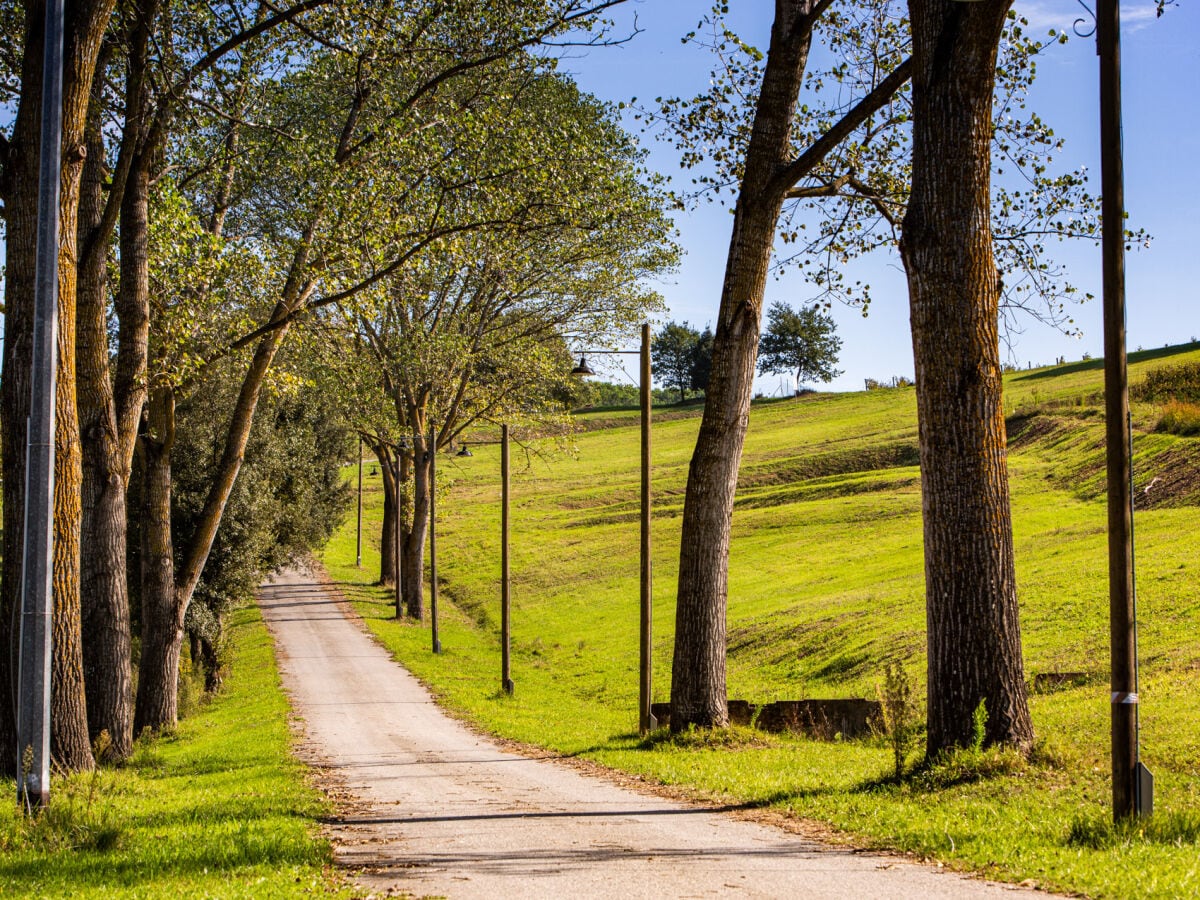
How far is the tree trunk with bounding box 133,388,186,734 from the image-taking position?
1970cm

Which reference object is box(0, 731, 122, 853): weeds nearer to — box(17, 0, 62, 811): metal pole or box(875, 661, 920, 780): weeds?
box(17, 0, 62, 811): metal pole

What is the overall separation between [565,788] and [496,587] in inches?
1490

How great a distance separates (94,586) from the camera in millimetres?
16656

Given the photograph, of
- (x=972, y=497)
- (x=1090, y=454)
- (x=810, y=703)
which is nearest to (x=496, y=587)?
(x=1090, y=454)

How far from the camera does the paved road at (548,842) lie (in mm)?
7285

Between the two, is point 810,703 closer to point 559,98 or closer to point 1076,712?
point 1076,712

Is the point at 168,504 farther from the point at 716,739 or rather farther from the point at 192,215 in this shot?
the point at 716,739

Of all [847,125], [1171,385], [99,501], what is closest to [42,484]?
[99,501]

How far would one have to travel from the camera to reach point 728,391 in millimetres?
15625

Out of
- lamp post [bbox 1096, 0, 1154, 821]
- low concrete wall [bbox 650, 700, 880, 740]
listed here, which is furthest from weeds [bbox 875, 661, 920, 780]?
low concrete wall [bbox 650, 700, 880, 740]

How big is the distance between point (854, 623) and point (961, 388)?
2096 cm

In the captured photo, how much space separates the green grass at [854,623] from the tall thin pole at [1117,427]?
615mm

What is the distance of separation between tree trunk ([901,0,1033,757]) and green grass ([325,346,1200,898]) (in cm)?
86

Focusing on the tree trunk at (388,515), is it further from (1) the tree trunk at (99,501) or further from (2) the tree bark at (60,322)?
(2) the tree bark at (60,322)
